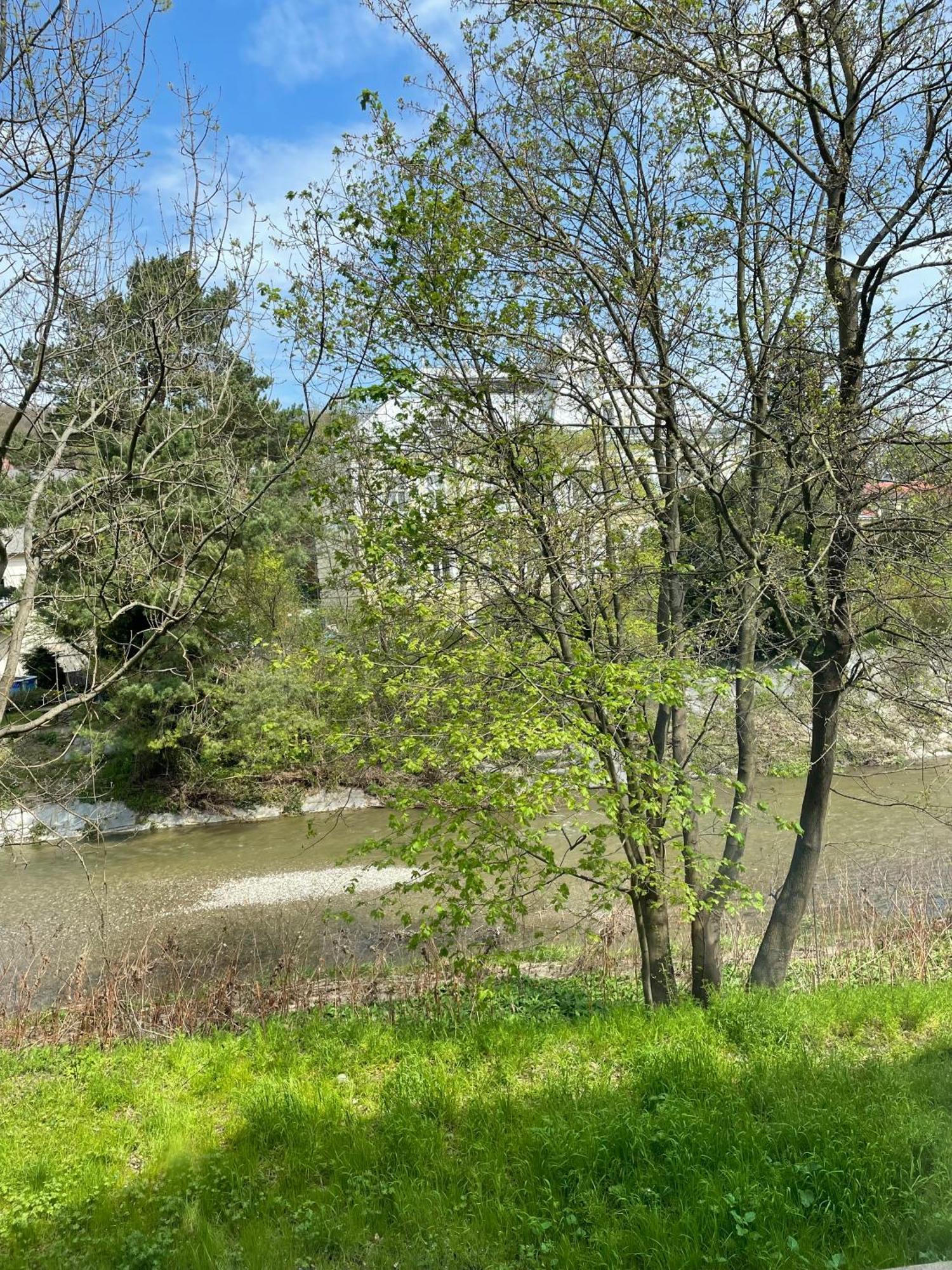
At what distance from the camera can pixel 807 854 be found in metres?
6.14

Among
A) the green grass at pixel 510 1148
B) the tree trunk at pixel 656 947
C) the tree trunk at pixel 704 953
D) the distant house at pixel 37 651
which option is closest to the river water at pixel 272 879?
the tree trunk at pixel 704 953

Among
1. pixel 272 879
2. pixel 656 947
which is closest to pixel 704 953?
pixel 656 947

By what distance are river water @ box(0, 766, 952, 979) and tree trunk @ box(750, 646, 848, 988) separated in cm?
104

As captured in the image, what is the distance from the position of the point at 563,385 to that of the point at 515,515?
1301 millimetres

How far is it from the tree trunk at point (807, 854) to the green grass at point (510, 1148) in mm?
1319

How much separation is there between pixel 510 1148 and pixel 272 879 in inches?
449

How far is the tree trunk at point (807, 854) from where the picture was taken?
20.0 ft

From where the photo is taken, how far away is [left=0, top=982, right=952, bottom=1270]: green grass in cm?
265

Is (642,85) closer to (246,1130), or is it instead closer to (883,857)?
(246,1130)

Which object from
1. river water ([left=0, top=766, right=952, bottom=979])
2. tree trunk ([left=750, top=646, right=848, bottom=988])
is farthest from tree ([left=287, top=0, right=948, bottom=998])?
river water ([left=0, top=766, right=952, bottom=979])

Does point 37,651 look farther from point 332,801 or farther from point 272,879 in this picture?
point 272,879

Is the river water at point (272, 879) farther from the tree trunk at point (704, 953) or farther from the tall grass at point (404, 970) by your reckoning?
the tree trunk at point (704, 953)

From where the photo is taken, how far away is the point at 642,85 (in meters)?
5.34

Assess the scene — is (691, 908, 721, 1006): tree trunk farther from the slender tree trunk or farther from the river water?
the river water
